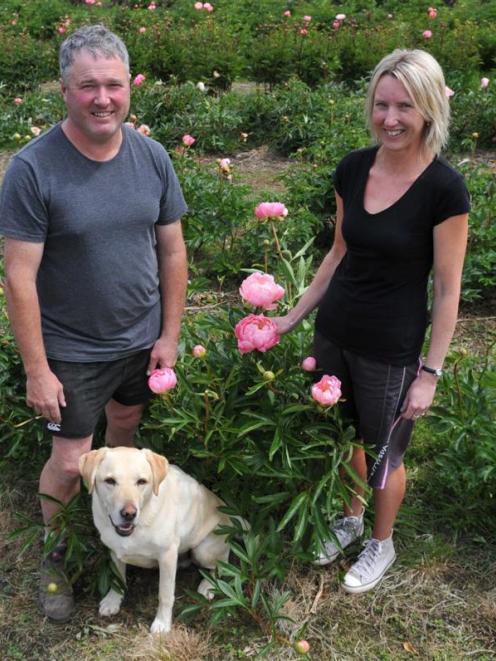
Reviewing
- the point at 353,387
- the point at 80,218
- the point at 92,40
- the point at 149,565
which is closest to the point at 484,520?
the point at 353,387

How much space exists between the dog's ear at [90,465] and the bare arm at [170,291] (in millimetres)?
412

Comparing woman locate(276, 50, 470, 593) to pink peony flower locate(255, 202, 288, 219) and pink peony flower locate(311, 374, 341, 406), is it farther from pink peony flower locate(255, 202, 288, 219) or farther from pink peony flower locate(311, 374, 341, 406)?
pink peony flower locate(255, 202, 288, 219)

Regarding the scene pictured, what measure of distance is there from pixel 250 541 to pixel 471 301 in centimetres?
248

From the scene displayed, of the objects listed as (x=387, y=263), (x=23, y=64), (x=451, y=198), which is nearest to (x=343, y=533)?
(x=387, y=263)

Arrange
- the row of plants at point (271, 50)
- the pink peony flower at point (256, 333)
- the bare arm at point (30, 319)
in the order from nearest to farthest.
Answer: the bare arm at point (30, 319) → the pink peony flower at point (256, 333) → the row of plants at point (271, 50)

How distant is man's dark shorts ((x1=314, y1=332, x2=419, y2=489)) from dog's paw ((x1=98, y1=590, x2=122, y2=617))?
1.06 m

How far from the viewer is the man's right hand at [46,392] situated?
2473 millimetres

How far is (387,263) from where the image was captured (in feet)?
7.75

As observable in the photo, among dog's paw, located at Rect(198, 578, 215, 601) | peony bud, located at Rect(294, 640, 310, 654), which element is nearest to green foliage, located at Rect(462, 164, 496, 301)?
dog's paw, located at Rect(198, 578, 215, 601)

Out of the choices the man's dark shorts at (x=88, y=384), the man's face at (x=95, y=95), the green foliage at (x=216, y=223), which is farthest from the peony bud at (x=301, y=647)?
the green foliage at (x=216, y=223)

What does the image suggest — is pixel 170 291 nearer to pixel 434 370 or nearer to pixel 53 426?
pixel 53 426

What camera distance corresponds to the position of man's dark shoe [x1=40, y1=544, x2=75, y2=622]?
282 cm

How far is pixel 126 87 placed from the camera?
7.75 feet

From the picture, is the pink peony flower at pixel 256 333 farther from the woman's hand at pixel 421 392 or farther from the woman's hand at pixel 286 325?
the woman's hand at pixel 421 392
